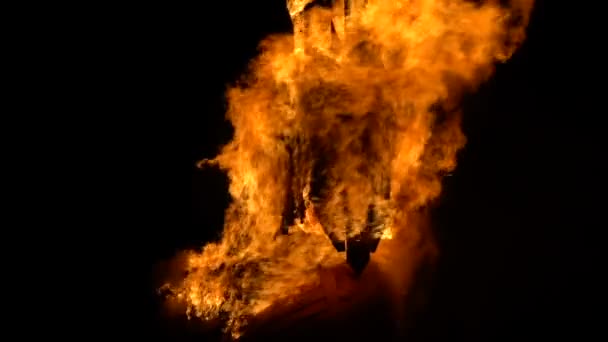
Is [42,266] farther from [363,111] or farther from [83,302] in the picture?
[363,111]

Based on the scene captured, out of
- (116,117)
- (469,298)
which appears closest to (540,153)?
(469,298)

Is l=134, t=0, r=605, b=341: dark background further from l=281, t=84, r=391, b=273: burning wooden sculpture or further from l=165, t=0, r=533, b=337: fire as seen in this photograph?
l=281, t=84, r=391, b=273: burning wooden sculpture

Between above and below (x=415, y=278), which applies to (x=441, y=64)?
above

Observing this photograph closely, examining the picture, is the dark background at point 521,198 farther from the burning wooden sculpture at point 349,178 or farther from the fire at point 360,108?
the burning wooden sculpture at point 349,178

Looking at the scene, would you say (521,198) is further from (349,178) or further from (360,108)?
(360,108)

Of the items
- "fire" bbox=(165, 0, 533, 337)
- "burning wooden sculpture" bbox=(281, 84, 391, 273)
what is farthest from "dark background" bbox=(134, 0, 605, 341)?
"burning wooden sculpture" bbox=(281, 84, 391, 273)

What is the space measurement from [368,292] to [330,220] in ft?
2.73

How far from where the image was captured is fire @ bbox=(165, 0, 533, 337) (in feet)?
16.9

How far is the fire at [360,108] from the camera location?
5141 mm

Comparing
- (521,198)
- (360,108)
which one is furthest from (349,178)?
(521,198)

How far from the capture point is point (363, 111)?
5.36 metres

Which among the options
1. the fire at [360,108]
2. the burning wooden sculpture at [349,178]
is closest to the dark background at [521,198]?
the fire at [360,108]

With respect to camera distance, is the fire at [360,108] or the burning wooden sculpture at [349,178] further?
the burning wooden sculpture at [349,178]

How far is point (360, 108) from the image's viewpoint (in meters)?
5.36
